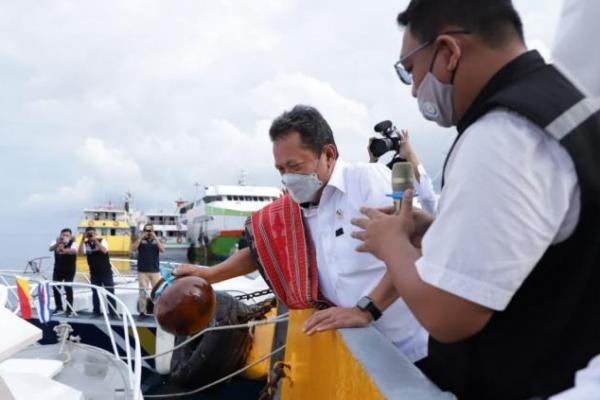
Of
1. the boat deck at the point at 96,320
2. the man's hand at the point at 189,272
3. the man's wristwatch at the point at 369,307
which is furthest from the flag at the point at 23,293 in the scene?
the man's wristwatch at the point at 369,307

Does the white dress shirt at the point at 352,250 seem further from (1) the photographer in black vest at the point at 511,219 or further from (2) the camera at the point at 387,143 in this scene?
(1) the photographer in black vest at the point at 511,219

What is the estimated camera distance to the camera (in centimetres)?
314

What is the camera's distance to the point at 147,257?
10867mm

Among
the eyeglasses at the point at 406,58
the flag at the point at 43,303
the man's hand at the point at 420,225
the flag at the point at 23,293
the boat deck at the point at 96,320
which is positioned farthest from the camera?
the boat deck at the point at 96,320

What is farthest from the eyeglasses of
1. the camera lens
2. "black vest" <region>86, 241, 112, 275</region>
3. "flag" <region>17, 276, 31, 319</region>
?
"black vest" <region>86, 241, 112, 275</region>

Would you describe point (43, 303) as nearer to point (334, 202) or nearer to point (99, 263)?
point (334, 202)

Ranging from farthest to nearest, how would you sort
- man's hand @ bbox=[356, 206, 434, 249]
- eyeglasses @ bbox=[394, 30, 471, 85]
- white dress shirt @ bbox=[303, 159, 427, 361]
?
white dress shirt @ bbox=[303, 159, 427, 361] → man's hand @ bbox=[356, 206, 434, 249] → eyeglasses @ bbox=[394, 30, 471, 85]

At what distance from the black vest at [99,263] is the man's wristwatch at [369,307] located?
9.09 m

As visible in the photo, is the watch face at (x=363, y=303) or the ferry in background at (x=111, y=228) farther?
the ferry in background at (x=111, y=228)

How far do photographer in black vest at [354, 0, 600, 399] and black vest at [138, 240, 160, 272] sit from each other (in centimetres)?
1036

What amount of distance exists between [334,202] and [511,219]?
5.46 feet

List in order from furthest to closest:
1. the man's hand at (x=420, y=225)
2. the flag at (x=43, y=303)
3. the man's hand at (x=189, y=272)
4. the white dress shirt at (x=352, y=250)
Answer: the flag at (x=43, y=303)
the man's hand at (x=189, y=272)
the white dress shirt at (x=352, y=250)
the man's hand at (x=420, y=225)

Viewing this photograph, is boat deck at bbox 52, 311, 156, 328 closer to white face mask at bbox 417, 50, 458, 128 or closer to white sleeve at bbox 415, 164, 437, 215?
white sleeve at bbox 415, 164, 437, 215

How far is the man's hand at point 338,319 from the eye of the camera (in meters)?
2.03
